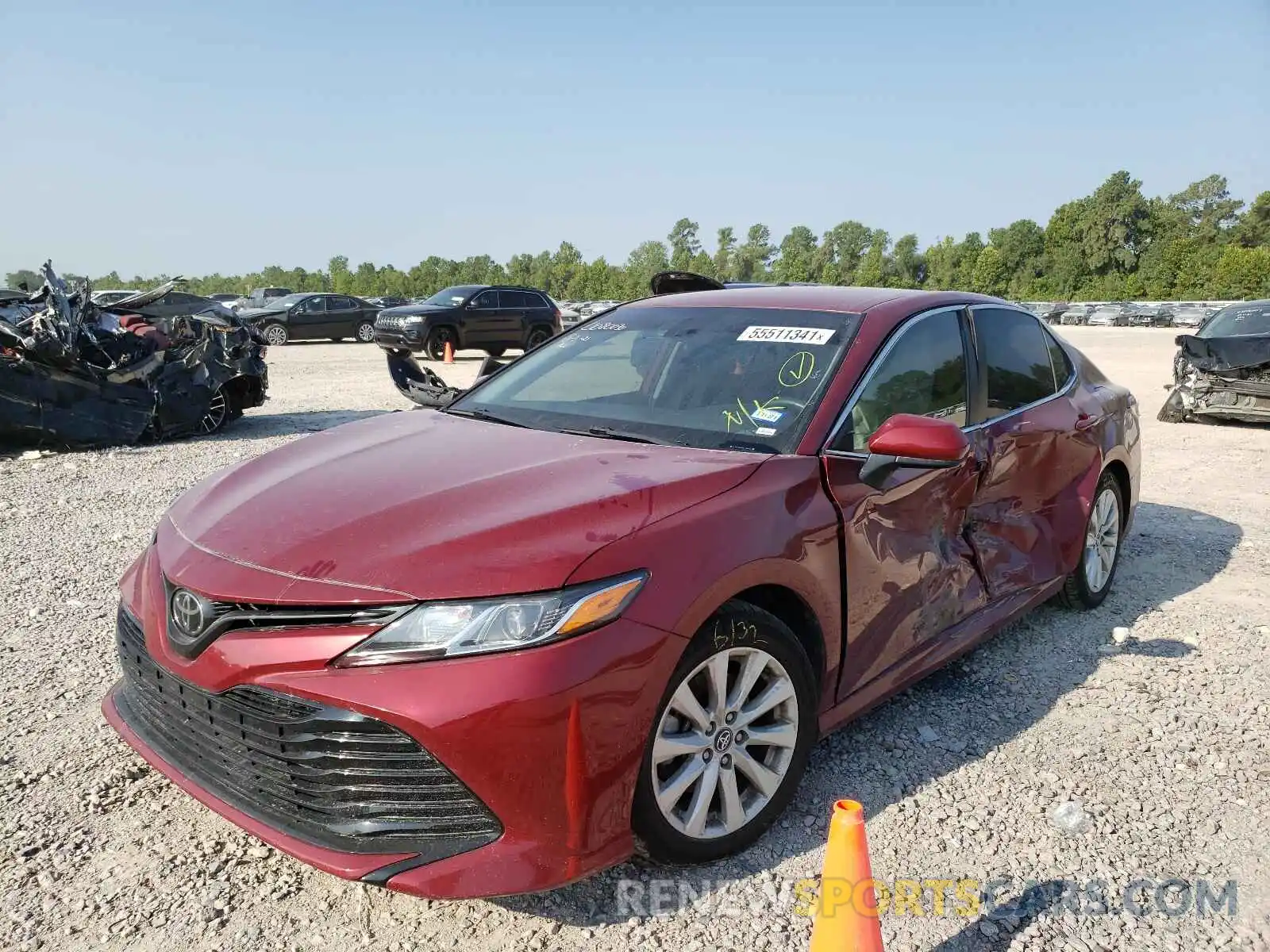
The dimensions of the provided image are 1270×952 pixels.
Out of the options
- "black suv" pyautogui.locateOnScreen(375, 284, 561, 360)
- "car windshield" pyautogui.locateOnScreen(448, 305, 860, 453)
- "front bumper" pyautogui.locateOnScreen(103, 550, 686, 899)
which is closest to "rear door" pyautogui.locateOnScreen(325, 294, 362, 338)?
"black suv" pyautogui.locateOnScreen(375, 284, 561, 360)

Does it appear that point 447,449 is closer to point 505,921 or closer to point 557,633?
point 557,633

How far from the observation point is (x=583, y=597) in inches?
86.5

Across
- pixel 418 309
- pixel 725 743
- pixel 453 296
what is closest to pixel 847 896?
pixel 725 743

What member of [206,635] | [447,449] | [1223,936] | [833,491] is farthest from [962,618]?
[206,635]

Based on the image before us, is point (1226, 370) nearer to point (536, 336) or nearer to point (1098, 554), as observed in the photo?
point (1098, 554)

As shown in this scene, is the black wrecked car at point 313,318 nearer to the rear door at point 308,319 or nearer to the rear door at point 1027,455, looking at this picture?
the rear door at point 308,319

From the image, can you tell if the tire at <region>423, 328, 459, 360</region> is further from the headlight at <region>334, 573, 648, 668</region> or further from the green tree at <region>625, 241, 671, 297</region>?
the green tree at <region>625, 241, 671, 297</region>

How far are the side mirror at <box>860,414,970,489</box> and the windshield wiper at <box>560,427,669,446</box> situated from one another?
0.67 metres

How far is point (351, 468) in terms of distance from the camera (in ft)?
9.62

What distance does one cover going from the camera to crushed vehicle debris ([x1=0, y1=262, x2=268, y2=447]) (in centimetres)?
868

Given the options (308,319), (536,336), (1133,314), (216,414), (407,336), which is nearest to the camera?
(216,414)

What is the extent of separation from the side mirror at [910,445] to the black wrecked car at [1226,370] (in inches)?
394

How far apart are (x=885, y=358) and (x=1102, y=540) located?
2250mm

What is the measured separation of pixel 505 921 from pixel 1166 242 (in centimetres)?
9313
